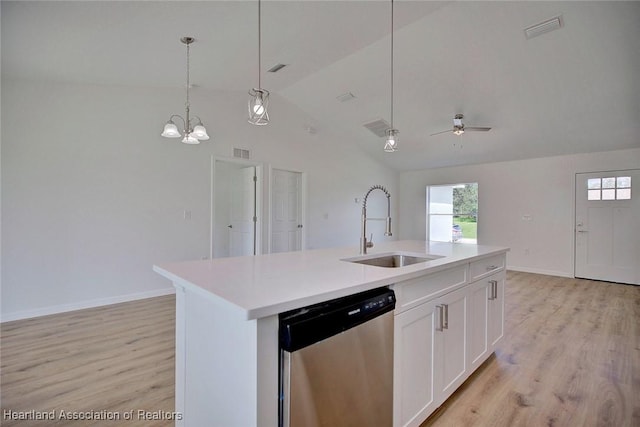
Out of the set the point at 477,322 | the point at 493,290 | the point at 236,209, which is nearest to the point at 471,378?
the point at 477,322

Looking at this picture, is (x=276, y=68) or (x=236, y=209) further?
(x=236, y=209)

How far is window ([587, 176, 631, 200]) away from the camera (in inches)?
190

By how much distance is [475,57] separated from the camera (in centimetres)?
354

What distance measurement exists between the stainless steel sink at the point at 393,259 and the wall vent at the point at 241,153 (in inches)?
131

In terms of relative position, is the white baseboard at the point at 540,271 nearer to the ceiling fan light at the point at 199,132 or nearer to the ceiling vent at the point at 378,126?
the ceiling vent at the point at 378,126

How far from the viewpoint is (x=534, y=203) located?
5.73 meters

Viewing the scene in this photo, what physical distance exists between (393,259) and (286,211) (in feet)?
11.6

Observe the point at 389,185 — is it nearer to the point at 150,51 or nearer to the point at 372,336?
the point at 150,51

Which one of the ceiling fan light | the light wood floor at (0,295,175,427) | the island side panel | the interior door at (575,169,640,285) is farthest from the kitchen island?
the interior door at (575,169,640,285)

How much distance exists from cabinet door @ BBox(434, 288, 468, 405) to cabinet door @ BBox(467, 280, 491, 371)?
0.09 m

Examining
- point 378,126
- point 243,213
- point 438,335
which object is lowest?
point 438,335

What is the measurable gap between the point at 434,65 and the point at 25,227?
4.96m

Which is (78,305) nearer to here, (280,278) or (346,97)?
(280,278)

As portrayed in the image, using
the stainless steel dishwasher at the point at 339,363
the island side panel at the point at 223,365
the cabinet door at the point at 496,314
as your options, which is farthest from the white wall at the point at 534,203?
the island side panel at the point at 223,365
